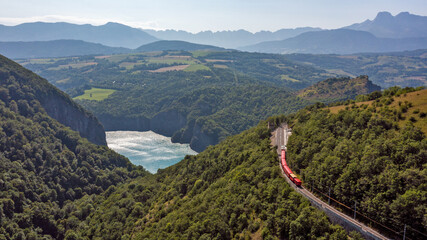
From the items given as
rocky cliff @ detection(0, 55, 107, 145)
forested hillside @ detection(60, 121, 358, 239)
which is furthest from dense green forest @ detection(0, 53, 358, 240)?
rocky cliff @ detection(0, 55, 107, 145)

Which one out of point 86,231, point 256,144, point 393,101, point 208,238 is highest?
point 393,101

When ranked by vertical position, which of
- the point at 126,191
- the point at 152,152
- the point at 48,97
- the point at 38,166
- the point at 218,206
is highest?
the point at 48,97

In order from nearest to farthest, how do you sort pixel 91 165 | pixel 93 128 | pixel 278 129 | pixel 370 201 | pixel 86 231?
pixel 370 201 < pixel 278 129 < pixel 86 231 < pixel 91 165 < pixel 93 128

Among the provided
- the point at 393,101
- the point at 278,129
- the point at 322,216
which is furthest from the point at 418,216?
the point at 278,129

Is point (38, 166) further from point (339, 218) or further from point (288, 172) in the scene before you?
point (339, 218)

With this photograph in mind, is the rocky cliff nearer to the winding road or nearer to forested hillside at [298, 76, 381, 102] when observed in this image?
the winding road

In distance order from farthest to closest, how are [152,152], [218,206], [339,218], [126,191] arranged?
[152,152] < [126,191] < [218,206] < [339,218]

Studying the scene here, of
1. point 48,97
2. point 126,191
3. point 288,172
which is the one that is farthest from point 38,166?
point 288,172

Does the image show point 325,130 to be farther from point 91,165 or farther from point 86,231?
point 91,165
